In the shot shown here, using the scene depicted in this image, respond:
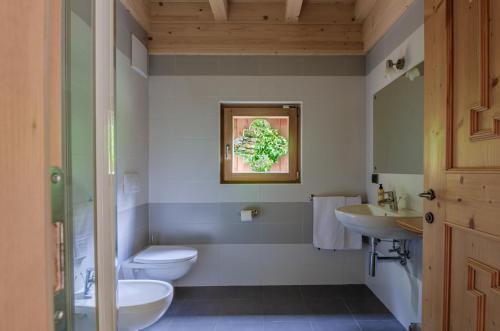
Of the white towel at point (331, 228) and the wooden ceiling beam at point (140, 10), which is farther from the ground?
the wooden ceiling beam at point (140, 10)

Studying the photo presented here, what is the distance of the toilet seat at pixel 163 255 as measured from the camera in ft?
6.57

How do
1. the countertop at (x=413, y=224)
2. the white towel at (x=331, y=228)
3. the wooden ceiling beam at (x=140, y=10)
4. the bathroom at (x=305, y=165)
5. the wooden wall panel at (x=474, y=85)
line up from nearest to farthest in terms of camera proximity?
the wooden wall panel at (x=474, y=85), the bathroom at (x=305, y=165), the countertop at (x=413, y=224), the wooden ceiling beam at (x=140, y=10), the white towel at (x=331, y=228)

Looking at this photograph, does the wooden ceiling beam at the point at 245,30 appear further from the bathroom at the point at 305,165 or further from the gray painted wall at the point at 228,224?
the gray painted wall at the point at 228,224

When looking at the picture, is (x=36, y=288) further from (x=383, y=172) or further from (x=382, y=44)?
(x=382, y=44)

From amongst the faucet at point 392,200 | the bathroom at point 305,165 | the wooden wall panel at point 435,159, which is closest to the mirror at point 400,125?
the bathroom at point 305,165

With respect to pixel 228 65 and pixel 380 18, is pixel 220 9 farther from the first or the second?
pixel 380 18

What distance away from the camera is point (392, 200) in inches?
78.0

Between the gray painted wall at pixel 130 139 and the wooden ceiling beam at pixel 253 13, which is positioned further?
the wooden ceiling beam at pixel 253 13

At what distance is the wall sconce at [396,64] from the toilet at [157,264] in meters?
2.00

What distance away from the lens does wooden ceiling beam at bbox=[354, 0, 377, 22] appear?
7.52 feet

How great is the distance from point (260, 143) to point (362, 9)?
1.44m

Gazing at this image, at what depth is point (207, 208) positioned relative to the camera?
256 centimetres

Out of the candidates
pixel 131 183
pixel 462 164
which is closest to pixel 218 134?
pixel 131 183

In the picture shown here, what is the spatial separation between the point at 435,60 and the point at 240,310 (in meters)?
2.05
